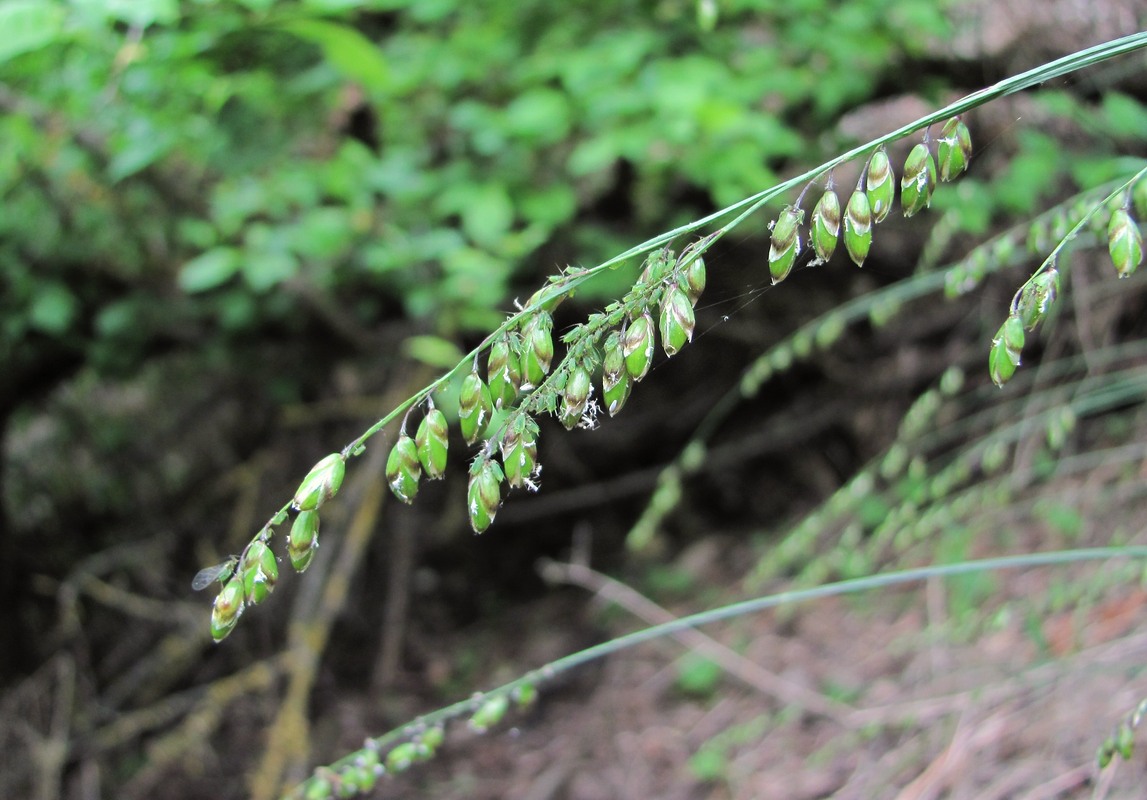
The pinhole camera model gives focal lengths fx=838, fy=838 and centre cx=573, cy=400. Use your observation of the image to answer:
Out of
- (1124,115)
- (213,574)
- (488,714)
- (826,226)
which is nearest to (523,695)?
(488,714)

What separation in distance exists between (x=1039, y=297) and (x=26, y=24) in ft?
4.63

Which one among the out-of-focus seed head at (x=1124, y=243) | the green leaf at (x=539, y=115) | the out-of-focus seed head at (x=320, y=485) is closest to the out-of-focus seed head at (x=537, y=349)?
the out-of-focus seed head at (x=320, y=485)

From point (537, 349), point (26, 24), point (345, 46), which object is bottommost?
point (537, 349)

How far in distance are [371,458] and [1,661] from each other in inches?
62.0

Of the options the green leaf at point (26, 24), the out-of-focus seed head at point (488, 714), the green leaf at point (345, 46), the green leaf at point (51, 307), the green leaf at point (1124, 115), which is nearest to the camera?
the out-of-focus seed head at point (488, 714)

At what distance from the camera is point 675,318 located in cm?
58

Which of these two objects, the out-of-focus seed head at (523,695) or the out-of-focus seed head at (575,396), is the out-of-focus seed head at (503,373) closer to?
the out-of-focus seed head at (575,396)

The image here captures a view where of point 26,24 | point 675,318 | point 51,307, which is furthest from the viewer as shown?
point 51,307

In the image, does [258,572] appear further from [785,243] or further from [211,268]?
[211,268]

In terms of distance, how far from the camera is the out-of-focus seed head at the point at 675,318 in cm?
57

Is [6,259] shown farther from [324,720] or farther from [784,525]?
[784,525]

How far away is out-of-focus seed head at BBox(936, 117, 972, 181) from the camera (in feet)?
1.92

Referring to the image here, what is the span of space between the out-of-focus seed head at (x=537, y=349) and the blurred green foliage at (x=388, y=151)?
119 cm

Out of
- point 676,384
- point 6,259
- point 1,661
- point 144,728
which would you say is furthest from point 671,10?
point 1,661
